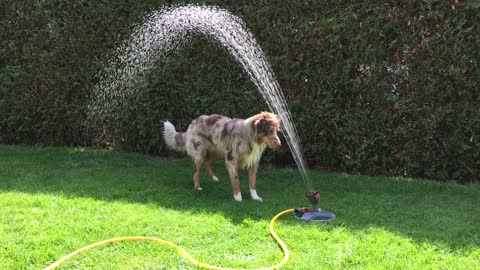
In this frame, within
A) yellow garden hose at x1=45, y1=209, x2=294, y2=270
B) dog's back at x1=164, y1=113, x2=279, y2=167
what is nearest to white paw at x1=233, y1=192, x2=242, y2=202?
dog's back at x1=164, y1=113, x2=279, y2=167

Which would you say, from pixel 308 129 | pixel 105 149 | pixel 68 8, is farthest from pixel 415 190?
pixel 68 8

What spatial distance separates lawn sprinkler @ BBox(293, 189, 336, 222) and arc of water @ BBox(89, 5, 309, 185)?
1715mm

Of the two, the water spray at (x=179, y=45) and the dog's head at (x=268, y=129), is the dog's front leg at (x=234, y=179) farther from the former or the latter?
the water spray at (x=179, y=45)

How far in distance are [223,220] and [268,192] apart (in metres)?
1.30

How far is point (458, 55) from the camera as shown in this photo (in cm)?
607

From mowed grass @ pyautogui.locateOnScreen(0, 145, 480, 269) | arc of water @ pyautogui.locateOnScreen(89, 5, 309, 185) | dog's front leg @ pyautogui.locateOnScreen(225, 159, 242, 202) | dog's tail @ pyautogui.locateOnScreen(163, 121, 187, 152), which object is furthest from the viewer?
arc of water @ pyautogui.locateOnScreen(89, 5, 309, 185)

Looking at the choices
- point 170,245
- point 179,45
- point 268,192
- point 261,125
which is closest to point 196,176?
point 268,192

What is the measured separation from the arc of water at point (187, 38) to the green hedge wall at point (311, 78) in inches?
5.5

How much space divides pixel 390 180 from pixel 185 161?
3.03m

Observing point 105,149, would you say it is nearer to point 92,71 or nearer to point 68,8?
point 92,71

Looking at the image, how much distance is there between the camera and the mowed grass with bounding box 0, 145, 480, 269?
3.77m

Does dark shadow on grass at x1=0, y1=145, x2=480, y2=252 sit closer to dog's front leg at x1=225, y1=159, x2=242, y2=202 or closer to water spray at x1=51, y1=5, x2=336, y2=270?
dog's front leg at x1=225, y1=159, x2=242, y2=202

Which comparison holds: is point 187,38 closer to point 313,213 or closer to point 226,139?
point 226,139

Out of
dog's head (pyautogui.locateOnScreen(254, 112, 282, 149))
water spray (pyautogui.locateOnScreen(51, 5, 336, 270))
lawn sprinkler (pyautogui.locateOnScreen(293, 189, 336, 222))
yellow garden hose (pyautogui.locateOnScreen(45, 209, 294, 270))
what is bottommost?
yellow garden hose (pyautogui.locateOnScreen(45, 209, 294, 270))
